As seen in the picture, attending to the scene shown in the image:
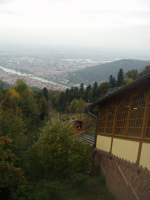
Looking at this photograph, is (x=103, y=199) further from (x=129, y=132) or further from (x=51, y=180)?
(x=51, y=180)

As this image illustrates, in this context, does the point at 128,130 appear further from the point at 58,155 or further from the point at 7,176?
the point at 58,155

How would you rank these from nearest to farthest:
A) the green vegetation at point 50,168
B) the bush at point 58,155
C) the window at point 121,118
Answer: the window at point 121,118
the green vegetation at point 50,168
the bush at point 58,155

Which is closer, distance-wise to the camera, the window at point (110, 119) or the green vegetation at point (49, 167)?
the green vegetation at point (49, 167)

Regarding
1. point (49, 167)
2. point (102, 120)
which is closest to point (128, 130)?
point (102, 120)

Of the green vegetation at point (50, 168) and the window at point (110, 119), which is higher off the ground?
the window at point (110, 119)

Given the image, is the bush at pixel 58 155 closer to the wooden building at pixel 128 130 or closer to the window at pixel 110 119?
the wooden building at pixel 128 130

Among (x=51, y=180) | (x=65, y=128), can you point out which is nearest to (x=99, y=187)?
(x=51, y=180)

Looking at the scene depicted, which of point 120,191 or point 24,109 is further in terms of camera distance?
point 24,109

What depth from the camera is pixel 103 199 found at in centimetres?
2089

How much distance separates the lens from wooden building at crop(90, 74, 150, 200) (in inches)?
672

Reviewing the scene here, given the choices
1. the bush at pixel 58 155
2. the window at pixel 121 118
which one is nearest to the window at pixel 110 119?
the window at pixel 121 118

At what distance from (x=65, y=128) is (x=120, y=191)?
8.23 m

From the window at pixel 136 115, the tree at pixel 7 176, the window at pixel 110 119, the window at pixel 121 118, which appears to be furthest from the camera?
the window at pixel 110 119

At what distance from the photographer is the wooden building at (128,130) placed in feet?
56.0
